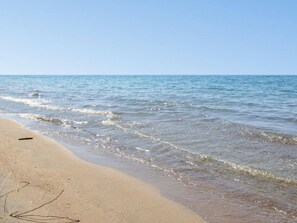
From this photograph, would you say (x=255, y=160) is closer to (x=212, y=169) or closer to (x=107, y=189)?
(x=212, y=169)

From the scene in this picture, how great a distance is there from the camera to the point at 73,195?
5824 millimetres

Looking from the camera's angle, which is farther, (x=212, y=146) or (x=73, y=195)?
(x=212, y=146)

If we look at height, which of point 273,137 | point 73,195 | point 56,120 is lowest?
point 56,120

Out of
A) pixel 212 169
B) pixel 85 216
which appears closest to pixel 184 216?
pixel 85 216

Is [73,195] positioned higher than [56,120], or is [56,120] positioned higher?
[73,195]

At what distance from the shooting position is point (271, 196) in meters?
6.28

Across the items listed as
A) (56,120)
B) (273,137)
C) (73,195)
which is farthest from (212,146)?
(56,120)

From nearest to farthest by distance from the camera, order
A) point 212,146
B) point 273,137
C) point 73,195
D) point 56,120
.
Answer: point 73,195 → point 212,146 → point 273,137 → point 56,120

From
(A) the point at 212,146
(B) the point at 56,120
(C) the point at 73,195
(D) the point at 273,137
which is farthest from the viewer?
(B) the point at 56,120

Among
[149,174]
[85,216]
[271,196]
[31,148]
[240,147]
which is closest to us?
[85,216]

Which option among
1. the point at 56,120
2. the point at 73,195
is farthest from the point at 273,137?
the point at 56,120

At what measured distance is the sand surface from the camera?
499cm

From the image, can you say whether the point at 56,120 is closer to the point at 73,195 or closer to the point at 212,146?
the point at 212,146

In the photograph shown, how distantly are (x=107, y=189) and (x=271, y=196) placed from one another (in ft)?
9.50
